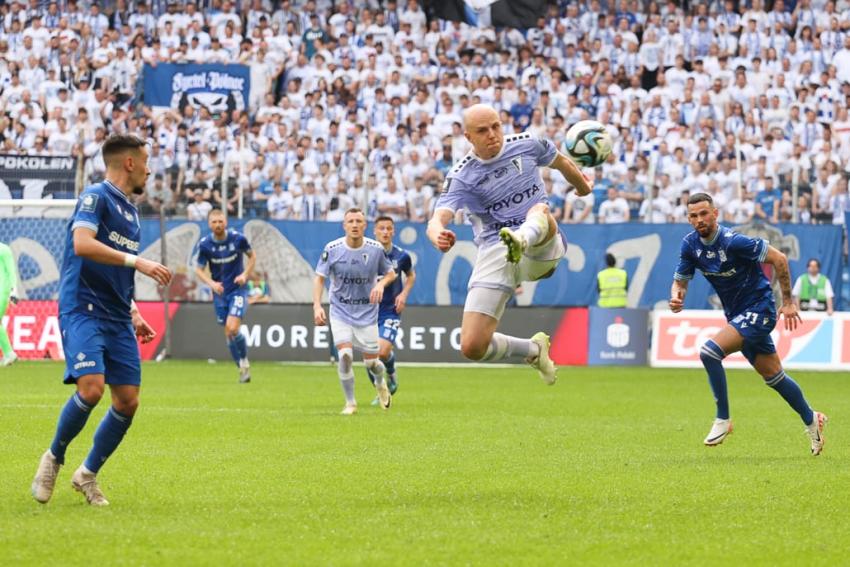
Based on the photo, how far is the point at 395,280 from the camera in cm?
1814

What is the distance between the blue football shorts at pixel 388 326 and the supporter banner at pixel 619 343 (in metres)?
9.65

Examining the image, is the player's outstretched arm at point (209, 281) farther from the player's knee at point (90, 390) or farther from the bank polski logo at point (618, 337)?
the player's knee at point (90, 390)

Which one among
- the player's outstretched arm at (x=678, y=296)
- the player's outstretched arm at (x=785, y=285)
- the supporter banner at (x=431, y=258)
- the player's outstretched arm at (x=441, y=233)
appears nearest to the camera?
the player's outstretched arm at (x=441, y=233)

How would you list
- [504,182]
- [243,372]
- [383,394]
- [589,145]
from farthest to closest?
[243,372]
[383,394]
[589,145]
[504,182]

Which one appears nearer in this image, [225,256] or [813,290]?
[225,256]

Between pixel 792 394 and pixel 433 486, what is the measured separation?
13.6 ft

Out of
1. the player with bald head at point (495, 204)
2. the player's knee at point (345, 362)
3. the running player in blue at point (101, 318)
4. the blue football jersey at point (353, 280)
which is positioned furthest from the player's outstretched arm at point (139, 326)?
the blue football jersey at point (353, 280)

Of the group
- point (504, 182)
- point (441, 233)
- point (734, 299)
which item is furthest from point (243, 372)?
point (441, 233)

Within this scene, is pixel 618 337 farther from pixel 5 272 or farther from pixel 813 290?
pixel 5 272

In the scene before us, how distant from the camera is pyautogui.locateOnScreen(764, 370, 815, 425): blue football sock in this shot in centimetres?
1220

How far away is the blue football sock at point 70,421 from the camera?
328 inches

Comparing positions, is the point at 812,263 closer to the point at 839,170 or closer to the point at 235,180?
the point at 839,170

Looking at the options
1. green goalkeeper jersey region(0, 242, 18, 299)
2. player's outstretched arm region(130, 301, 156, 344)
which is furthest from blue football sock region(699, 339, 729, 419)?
green goalkeeper jersey region(0, 242, 18, 299)

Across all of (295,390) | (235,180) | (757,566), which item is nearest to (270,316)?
(235,180)
